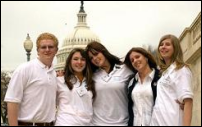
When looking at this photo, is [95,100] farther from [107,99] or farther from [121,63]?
[121,63]

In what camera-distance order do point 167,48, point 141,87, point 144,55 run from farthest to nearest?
point 144,55 → point 141,87 → point 167,48

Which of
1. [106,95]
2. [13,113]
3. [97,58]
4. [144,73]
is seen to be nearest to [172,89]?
[144,73]

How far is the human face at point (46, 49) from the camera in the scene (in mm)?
6242

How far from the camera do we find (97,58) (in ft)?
22.5

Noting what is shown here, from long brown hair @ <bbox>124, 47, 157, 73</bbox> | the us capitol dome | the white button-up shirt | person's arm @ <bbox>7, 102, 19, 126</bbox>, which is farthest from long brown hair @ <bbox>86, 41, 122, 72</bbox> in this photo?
the us capitol dome

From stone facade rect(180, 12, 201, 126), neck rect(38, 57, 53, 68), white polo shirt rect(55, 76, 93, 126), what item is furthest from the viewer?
stone facade rect(180, 12, 201, 126)

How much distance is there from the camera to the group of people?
617 cm

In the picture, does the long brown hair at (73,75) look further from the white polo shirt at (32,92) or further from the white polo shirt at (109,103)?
the white polo shirt at (32,92)

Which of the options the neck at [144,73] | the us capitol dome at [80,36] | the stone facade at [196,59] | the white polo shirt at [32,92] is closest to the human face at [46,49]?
the white polo shirt at [32,92]

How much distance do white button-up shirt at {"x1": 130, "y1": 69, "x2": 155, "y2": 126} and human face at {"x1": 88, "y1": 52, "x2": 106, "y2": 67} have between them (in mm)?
535

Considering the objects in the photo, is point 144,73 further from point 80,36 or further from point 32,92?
point 80,36

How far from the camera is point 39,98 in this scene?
618cm

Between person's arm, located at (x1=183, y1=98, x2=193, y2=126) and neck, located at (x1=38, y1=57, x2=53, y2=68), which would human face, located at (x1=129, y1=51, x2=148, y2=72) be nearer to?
person's arm, located at (x1=183, y1=98, x2=193, y2=126)

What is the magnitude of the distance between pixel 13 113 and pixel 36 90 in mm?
355
